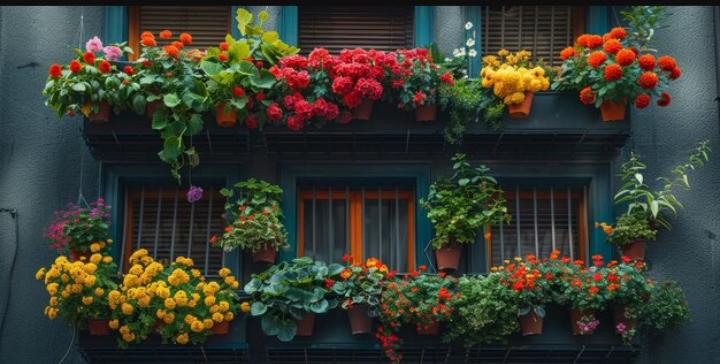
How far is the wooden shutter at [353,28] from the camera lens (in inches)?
456

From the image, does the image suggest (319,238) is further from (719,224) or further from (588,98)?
(719,224)

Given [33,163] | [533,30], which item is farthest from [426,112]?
[33,163]

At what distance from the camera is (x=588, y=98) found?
10.5m

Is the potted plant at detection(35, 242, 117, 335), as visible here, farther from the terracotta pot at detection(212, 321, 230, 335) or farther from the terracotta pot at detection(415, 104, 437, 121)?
the terracotta pot at detection(415, 104, 437, 121)

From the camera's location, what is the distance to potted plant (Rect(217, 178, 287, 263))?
10320mm

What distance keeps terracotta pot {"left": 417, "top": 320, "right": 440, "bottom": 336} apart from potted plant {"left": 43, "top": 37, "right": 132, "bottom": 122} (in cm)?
397

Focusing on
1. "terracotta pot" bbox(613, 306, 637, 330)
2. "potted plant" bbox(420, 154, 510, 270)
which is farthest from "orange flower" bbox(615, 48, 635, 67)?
"terracotta pot" bbox(613, 306, 637, 330)

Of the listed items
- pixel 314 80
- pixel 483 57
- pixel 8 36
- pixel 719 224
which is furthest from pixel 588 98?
pixel 8 36

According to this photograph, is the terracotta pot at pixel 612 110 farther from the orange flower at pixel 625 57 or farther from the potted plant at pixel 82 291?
the potted plant at pixel 82 291

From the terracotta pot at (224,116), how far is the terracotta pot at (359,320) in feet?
7.84

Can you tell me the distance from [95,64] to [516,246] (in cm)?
508

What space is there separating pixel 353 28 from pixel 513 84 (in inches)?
90.2

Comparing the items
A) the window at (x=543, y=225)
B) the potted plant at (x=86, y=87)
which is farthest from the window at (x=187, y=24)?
the window at (x=543, y=225)

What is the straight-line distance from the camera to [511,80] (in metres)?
10.3
